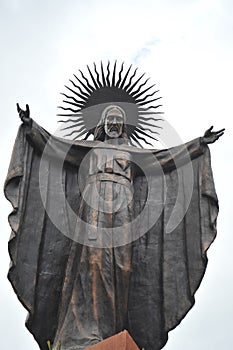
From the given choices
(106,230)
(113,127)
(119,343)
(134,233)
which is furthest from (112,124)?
(119,343)

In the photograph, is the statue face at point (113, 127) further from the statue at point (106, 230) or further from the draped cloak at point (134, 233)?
the draped cloak at point (134, 233)

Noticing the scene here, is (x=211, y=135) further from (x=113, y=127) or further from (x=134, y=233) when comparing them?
(x=134, y=233)

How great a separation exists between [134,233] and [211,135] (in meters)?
1.87

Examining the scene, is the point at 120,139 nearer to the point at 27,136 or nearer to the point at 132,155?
the point at 132,155

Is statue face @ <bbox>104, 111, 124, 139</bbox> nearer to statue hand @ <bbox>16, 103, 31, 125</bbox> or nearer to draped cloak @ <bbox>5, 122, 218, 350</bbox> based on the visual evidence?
draped cloak @ <bbox>5, 122, 218, 350</bbox>

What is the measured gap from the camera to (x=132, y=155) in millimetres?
11648

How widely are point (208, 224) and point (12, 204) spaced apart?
8.68 feet

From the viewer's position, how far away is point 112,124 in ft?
38.8

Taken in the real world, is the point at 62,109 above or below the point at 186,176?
above

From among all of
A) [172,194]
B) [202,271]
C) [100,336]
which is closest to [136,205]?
[172,194]

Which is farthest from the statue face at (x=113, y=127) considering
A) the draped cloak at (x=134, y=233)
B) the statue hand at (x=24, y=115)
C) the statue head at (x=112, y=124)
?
the statue hand at (x=24, y=115)

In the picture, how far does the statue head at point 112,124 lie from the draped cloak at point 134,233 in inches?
12.1

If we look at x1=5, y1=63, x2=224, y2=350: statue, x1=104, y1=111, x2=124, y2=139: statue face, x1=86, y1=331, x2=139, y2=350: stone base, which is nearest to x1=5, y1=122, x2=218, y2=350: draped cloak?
x1=5, y1=63, x2=224, y2=350: statue

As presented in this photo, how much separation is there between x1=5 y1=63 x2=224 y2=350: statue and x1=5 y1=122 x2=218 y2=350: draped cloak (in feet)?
0.05
